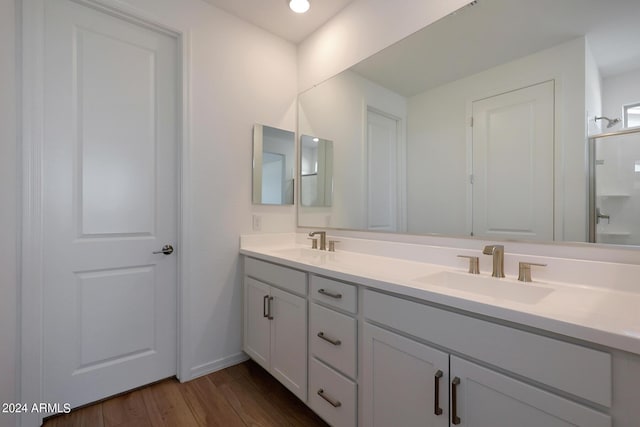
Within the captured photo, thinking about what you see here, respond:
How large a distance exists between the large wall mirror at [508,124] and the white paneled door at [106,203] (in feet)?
4.35

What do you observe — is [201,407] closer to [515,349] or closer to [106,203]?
[106,203]

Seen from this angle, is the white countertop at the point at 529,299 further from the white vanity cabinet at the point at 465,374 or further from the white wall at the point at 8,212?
the white wall at the point at 8,212

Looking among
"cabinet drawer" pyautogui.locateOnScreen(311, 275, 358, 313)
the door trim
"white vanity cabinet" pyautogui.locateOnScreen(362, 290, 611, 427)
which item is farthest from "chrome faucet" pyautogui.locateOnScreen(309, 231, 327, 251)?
the door trim

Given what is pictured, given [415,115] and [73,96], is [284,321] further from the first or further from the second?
[73,96]

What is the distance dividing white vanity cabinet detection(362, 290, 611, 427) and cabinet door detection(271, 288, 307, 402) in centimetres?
41

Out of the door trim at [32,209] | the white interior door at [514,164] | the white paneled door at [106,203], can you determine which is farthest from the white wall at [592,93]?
the door trim at [32,209]

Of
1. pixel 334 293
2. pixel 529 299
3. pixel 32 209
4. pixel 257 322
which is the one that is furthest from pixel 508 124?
pixel 32 209

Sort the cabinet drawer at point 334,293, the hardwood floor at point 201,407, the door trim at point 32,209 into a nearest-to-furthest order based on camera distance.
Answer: the cabinet drawer at point 334,293
the door trim at point 32,209
the hardwood floor at point 201,407

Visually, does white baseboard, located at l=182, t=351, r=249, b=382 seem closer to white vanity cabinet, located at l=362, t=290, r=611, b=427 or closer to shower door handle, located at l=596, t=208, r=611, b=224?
white vanity cabinet, located at l=362, t=290, r=611, b=427

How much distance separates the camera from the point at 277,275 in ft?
5.54

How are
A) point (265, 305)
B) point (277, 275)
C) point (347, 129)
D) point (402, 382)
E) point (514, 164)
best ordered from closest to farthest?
point (402, 382), point (514, 164), point (277, 275), point (265, 305), point (347, 129)

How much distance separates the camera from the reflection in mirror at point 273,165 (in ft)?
7.12

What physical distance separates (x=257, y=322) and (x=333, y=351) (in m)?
0.75

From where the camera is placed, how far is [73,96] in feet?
5.13
